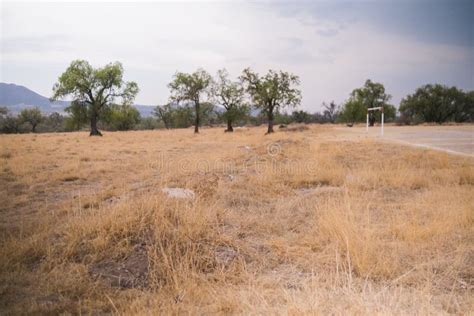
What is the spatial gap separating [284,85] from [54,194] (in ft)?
85.6

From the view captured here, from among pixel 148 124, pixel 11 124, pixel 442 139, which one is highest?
pixel 148 124

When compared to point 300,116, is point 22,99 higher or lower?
lower

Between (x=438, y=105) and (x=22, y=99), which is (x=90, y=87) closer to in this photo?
(x=22, y=99)

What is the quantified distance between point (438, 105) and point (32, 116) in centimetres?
6499

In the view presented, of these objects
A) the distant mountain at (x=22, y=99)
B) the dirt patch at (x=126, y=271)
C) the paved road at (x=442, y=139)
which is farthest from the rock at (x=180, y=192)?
the paved road at (x=442, y=139)

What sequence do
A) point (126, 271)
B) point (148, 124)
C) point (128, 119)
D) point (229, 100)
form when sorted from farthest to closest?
1. point (148, 124)
2. point (128, 119)
3. point (229, 100)
4. point (126, 271)

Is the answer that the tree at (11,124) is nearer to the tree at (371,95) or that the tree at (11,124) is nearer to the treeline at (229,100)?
the treeline at (229,100)

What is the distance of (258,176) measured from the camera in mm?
7777

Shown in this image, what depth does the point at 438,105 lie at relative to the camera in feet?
151

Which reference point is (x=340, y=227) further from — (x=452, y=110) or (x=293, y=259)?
(x=452, y=110)

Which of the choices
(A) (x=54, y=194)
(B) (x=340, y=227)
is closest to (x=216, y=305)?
(B) (x=340, y=227)

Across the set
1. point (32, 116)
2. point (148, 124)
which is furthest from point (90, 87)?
point (148, 124)

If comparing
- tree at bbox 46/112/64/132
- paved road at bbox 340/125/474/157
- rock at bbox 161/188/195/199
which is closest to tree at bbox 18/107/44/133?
tree at bbox 46/112/64/132

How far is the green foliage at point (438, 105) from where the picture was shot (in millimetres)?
45438
